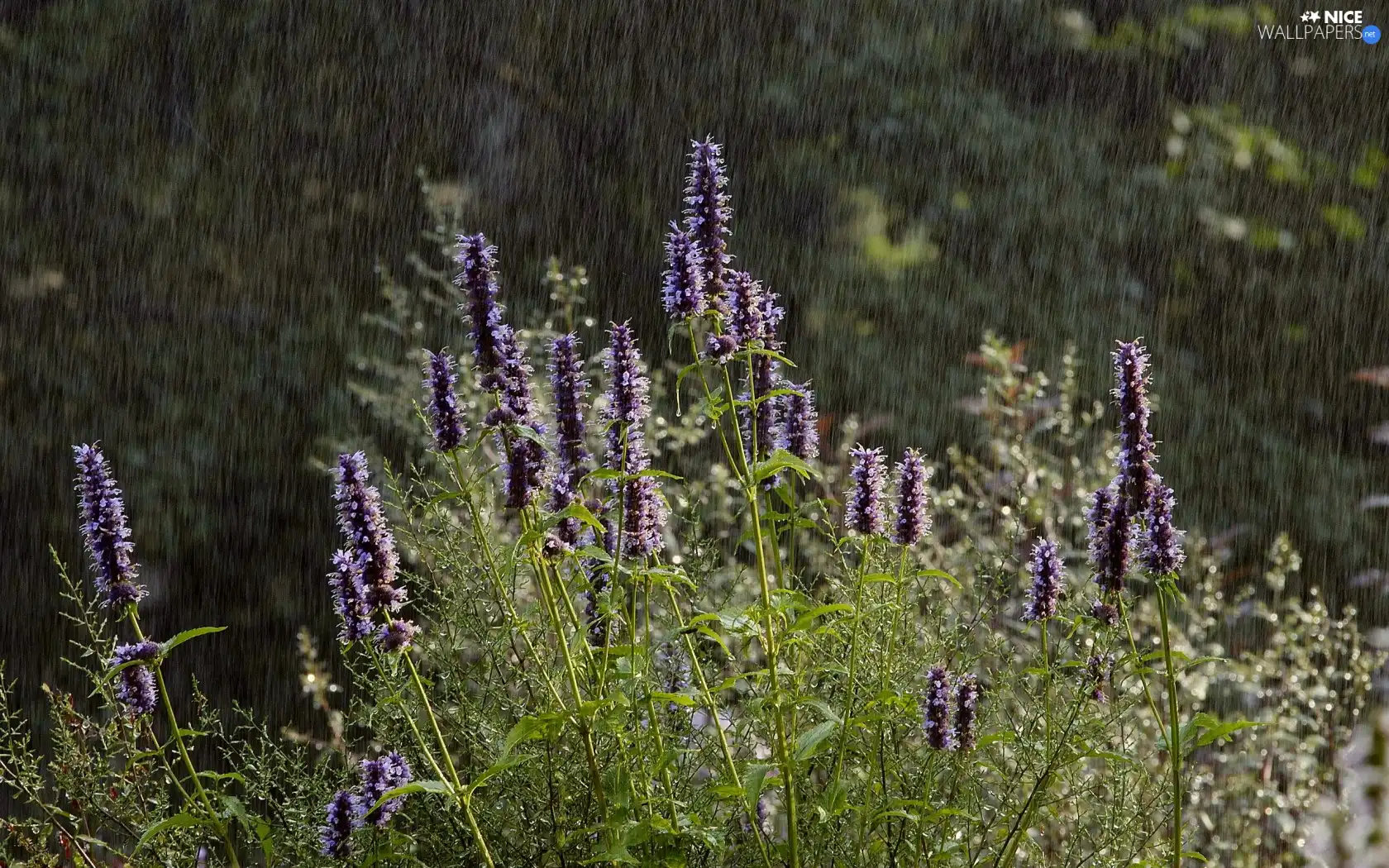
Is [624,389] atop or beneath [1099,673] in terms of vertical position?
atop

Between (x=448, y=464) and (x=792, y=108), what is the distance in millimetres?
3623

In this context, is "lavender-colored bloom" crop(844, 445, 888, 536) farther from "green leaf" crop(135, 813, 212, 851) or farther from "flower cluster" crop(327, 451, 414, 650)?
"green leaf" crop(135, 813, 212, 851)

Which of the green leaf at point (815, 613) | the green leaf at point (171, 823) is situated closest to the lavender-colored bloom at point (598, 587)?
the green leaf at point (815, 613)

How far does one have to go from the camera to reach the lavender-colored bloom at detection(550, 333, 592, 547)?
1614 millimetres

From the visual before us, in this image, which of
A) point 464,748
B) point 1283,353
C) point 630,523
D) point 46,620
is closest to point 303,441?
point 46,620

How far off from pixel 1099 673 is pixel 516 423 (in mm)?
773

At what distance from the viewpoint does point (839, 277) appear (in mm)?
4719

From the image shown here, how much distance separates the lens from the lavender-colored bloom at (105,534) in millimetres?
1614

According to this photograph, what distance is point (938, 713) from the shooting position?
64.7 inches

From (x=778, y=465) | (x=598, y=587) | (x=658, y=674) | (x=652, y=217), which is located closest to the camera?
(x=778, y=465)

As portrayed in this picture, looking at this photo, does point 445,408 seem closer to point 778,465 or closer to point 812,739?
point 778,465

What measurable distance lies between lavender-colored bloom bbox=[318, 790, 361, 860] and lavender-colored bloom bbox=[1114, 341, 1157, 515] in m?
0.98

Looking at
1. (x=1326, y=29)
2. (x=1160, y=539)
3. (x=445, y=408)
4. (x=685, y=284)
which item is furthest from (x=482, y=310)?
(x=1326, y=29)

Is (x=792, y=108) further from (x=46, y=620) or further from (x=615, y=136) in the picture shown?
(x=46, y=620)
